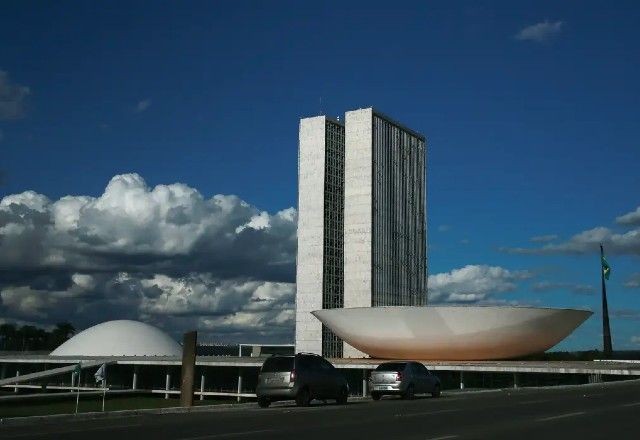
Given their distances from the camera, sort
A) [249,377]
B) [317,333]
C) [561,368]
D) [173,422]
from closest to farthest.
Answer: [173,422] → [561,368] → [249,377] → [317,333]

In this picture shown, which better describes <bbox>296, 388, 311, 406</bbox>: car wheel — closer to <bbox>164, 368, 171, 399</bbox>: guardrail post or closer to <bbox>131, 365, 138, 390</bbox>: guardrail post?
<bbox>164, 368, 171, 399</bbox>: guardrail post

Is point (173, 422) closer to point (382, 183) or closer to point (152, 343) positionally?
point (152, 343)

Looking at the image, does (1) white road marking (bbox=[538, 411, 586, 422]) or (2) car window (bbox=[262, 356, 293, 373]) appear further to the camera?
(2) car window (bbox=[262, 356, 293, 373])

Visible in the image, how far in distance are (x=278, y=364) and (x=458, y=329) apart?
44.2 meters

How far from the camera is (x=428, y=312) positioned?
2665 inches

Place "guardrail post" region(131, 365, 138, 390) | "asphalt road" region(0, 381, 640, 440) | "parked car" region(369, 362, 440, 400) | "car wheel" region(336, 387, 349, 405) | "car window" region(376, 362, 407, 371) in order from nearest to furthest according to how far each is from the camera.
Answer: "asphalt road" region(0, 381, 640, 440), "car wheel" region(336, 387, 349, 405), "parked car" region(369, 362, 440, 400), "car window" region(376, 362, 407, 371), "guardrail post" region(131, 365, 138, 390)

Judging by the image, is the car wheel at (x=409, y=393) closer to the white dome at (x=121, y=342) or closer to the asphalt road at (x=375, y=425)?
the asphalt road at (x=375, y=425)

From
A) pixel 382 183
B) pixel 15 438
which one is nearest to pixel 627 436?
pixel 15 438

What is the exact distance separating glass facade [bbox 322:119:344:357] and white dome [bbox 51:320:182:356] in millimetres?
25244

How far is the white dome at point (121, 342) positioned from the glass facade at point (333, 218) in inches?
994

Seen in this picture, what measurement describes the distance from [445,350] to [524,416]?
5092cm

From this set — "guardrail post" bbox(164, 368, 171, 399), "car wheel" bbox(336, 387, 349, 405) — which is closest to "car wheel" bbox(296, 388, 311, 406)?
"car wheel" bbox(336, 387, 349, 405)

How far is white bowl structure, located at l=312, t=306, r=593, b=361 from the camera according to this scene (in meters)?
67.8

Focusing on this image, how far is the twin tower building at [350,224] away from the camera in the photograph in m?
111
